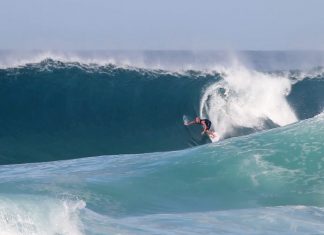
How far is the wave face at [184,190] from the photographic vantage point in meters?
10.9

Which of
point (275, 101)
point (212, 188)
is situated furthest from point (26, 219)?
point (275, 101)

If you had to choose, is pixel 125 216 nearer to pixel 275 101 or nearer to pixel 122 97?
pixel 122 97

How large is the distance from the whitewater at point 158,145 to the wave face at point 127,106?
0.15 ft

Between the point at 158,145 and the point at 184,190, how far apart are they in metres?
7.42

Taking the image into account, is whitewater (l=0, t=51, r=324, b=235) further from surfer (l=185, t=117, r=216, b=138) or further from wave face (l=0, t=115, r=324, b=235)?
surfer (l=185, t=117, r=216, b=138)

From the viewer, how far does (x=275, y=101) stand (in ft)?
→ 87.0

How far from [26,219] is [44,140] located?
12.0m

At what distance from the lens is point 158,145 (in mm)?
22047

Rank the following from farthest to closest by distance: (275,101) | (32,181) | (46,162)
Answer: (275,101) < (46,162) < (32,181)

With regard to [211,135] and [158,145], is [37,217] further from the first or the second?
[211,135]

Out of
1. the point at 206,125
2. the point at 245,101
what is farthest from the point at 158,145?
the point at 245,101

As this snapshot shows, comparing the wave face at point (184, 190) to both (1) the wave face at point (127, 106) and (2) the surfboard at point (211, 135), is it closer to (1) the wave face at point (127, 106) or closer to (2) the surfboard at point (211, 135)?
(1) the wave face at point (127, 106)

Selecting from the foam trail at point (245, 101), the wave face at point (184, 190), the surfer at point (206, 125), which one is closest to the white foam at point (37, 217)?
the wave face at point (184, 190)

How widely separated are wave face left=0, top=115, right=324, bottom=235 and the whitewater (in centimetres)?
3
